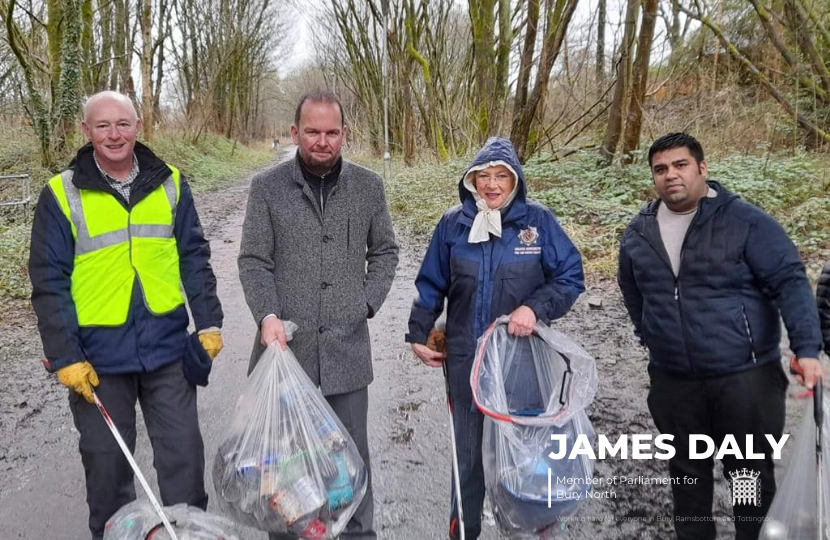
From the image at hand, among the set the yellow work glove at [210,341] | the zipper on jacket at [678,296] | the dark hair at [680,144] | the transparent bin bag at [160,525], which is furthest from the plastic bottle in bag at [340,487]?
the dark hair at [680,144]

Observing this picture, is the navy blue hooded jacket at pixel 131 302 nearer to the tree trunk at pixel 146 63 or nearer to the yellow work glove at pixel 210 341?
the yellow work glove at pixel 210 341

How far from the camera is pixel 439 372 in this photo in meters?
4.66

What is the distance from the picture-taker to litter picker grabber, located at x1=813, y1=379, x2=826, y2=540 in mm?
1894

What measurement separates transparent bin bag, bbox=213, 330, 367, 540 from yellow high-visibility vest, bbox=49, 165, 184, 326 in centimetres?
60

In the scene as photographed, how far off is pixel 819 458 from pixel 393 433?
234 centimetres

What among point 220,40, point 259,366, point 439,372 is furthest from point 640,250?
point 220,40

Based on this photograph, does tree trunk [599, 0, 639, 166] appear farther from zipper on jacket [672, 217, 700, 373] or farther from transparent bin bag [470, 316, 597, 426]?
transparent bin bag [470, 316, 597, 426]

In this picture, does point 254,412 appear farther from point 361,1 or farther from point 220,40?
point 220,40

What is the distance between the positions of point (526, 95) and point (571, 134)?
110 inches

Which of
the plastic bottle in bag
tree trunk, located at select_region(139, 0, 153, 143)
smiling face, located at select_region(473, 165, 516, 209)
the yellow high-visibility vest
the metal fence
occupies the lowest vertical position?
the plastic bottle in bag

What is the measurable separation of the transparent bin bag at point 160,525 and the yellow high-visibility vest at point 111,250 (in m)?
0.71

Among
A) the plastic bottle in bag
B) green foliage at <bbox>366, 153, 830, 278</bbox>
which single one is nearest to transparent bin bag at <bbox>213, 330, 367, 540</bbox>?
the plastic bottle in bag

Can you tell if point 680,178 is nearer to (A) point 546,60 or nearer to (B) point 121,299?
(B) point 121,299

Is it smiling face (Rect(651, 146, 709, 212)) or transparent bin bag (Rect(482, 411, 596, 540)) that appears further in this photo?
smiling face (Rect(651, 146, 709, 212))
